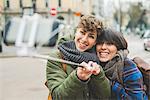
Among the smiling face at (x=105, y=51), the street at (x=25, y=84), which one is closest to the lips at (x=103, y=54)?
the smiling face at (x=105, y=51)

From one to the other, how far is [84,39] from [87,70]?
0.54 feet

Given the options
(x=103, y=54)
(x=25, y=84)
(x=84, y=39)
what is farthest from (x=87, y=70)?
(x=25, y=84)

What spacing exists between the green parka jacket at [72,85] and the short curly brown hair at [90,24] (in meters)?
0.14

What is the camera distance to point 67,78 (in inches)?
49.6

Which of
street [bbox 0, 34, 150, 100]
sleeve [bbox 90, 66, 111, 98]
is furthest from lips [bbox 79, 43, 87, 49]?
street [bbox 0, 34, 150, 100]

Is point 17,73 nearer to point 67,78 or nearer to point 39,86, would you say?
point 39,86

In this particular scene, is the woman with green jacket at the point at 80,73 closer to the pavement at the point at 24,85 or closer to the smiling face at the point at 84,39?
the smiling face at the point at 84,39

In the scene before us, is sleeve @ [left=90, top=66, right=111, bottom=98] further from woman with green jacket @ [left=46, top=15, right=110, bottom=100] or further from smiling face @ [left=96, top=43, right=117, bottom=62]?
smiling face @ [left=96, top=43, right=117, bottom=62]

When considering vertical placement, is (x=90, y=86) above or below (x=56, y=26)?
below

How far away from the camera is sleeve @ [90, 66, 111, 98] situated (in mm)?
1250

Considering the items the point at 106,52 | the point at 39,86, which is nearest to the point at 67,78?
the point at 106,52

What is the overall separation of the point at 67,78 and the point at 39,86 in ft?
23.3

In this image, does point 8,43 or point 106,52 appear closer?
point 8,43

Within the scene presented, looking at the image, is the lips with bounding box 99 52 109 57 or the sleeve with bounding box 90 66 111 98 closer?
the sleeve with bounding box 90 66 111 98
